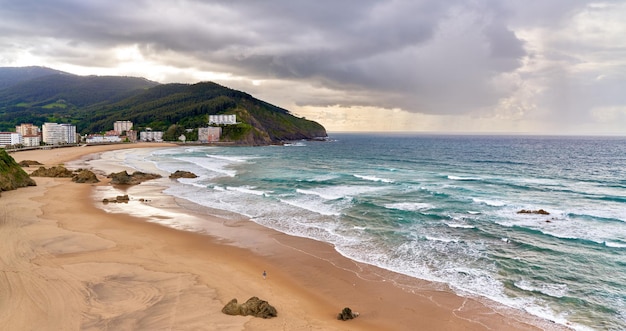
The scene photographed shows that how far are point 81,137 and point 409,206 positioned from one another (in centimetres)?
17165

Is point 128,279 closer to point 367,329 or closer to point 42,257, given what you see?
point 42,257

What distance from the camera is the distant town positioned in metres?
120

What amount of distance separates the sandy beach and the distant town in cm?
11339

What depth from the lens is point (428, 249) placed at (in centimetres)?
2167

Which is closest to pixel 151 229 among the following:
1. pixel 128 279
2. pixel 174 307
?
pixel 128 279

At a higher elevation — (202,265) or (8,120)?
(8,120)

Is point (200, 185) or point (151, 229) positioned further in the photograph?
point (200, 185)

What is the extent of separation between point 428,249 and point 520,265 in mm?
4648

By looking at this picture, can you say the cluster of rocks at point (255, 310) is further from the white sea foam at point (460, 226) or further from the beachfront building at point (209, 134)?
the beachfront building at point (209, 134)

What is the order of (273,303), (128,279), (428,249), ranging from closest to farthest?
(273,303) < (128,279) < (428,249)

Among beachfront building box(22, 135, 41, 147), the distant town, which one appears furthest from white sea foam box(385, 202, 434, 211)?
beachfront building box(22, 135, 41, 147)

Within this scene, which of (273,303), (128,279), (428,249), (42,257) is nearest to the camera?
(273,303)

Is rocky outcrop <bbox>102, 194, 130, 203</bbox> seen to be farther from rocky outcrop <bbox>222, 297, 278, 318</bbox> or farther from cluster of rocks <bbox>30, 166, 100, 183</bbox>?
rocky outcrop <bbox>222, 297, 278, 318</bbox>

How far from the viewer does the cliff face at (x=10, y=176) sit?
37594mm
